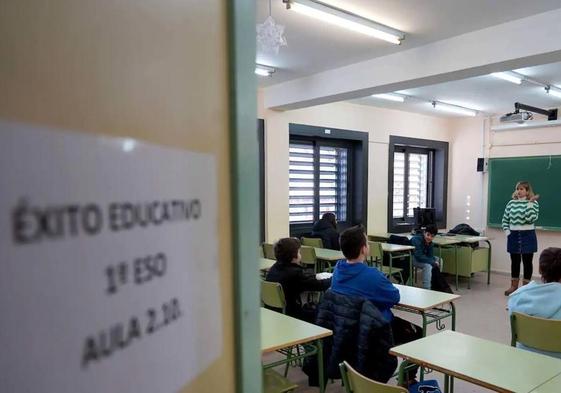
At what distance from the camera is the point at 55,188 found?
0.32 m

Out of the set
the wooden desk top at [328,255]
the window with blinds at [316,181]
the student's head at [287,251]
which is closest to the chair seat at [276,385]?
the student's head at [287,251]

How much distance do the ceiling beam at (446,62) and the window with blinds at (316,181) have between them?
3.97 ft

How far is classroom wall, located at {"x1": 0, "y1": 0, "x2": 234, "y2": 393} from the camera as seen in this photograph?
31 cm

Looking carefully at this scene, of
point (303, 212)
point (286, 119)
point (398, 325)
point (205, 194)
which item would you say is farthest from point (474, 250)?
point (205, 194)

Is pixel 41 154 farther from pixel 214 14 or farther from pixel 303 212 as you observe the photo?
pixel 303 212

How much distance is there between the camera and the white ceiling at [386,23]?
2967 mm

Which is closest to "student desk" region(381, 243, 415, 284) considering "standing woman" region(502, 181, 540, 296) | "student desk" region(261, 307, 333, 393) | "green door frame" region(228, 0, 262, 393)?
"standing woman" region(502, 181, 540, 296)

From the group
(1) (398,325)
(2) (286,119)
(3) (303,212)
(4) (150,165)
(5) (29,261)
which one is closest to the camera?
(5) (29,261)

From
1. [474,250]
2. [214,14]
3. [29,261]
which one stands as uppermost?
[214,14]

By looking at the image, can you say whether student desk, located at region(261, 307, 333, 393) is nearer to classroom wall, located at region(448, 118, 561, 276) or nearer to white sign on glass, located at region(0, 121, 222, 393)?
white sign on glass, located at region(0, 121, 222, 393)

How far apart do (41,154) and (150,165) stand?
0.36ft

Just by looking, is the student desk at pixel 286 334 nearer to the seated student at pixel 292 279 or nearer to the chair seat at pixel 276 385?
the chair seat at pixel 276 385

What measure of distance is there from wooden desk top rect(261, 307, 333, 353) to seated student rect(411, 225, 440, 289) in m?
3.66

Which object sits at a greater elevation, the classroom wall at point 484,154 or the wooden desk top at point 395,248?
the classroom wall at point 484,154
